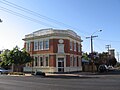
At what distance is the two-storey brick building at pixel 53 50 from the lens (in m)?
44.8

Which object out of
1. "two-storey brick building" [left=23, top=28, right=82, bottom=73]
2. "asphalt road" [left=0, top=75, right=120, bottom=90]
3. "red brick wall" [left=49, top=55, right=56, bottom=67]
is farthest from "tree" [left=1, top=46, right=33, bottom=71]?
"asphalt road" [left=0, top=75, right=120, bottom=90]

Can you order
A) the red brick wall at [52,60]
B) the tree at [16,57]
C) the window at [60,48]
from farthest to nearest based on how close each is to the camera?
the window at [60,48], the red brick wall at [52,60], the tree at [16,57]

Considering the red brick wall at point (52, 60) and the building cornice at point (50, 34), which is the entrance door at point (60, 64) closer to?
the red brick wall at point (52, 60)

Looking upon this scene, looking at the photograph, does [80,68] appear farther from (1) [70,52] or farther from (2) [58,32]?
(2) [58,32]

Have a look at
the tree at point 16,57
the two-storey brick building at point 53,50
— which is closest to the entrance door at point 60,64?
the two-storey brick building at point 53,50

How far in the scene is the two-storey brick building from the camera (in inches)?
1763

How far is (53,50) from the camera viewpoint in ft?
146

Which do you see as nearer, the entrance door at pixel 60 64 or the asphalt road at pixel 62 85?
the asphalt road at pixel 62 85

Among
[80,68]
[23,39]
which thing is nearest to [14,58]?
[23,39]

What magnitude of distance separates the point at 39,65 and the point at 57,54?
4.96m

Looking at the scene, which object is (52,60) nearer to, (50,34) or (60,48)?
(60,48)

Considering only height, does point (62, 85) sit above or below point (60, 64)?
below

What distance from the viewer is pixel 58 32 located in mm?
45062

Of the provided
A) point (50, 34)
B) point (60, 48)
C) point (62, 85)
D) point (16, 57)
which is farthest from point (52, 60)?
point (62, 85)
